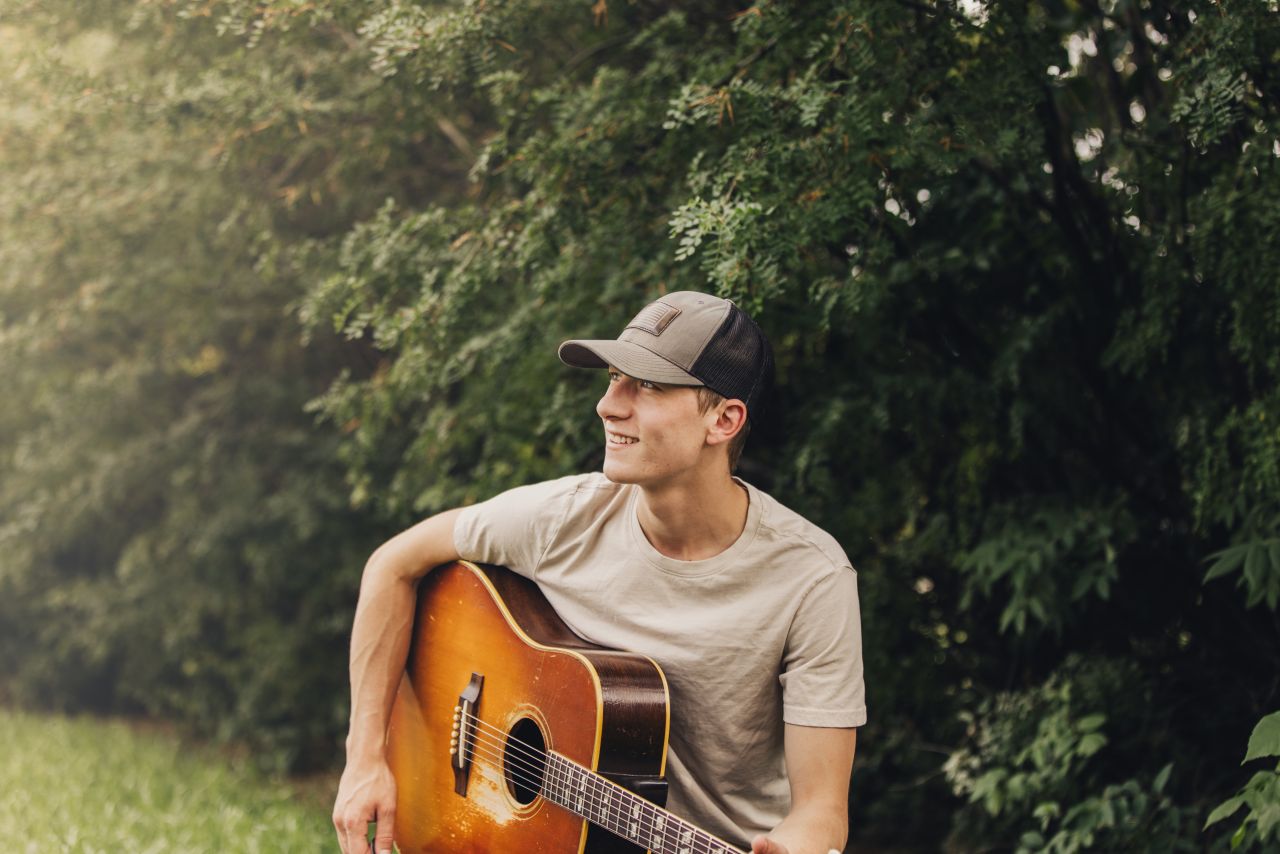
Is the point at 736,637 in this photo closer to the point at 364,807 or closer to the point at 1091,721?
the point at 364,807

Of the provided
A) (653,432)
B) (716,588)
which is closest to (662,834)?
(716,588)

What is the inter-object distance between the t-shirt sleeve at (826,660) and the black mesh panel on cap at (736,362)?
39cm

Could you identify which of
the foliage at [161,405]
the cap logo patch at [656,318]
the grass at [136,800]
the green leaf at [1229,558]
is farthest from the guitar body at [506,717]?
the foliage at [161,405]

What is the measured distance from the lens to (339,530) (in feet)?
22.0

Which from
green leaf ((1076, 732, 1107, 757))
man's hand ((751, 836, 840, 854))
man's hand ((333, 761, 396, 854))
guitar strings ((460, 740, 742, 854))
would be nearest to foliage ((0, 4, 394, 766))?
man's hand ((333, 761, 396, 854))

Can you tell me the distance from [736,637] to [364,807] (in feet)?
3.16

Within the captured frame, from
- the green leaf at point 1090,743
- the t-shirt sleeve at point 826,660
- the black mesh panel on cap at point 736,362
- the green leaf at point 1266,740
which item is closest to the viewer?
the t-shirt sleeve at point 826,660

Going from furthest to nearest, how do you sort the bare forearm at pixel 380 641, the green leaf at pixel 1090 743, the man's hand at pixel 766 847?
the green leaf at pixel 1090 743 < the bare forearm at pixel 380 641 < the man's hand at pixel 766 847

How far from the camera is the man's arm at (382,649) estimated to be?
2.69 metres

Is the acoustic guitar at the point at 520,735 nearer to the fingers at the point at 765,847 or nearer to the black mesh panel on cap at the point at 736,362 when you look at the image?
the fingers at the point at 765,847

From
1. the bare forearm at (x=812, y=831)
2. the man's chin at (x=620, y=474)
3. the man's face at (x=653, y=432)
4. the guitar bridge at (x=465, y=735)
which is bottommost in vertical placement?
the guitar bridge at (x=465, y=735)

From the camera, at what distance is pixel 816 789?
2.17 metres

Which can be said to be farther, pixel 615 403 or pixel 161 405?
pixel 161 405

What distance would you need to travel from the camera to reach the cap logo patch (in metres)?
2.33
